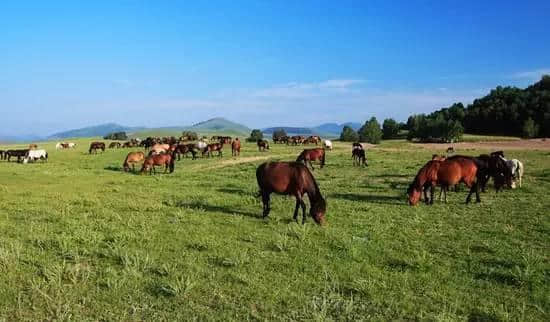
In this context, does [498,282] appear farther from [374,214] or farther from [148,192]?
[148,192]

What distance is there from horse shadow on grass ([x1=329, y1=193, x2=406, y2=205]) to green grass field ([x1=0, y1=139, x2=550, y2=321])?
0.40m

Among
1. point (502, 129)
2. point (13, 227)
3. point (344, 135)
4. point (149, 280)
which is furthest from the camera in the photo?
point (344, 135)

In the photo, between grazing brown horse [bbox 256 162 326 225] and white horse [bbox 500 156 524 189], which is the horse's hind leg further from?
white horse [bbox 500 156 524 189]

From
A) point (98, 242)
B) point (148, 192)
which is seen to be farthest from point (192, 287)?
point (148, 192)

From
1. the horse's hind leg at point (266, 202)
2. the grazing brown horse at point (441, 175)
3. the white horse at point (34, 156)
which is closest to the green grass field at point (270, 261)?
the horse's hind leg at point (266, 202)

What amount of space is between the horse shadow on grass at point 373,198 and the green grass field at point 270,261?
0.40 meters

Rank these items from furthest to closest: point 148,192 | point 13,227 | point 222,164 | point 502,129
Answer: point 502,129
point 222,164
point 148,192
point 13,227

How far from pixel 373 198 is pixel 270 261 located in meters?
9.38

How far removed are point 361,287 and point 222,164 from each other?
2981cm

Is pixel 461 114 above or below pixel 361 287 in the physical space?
above

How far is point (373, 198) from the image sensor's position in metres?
17.0

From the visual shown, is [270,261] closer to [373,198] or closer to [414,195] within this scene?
[414,195]

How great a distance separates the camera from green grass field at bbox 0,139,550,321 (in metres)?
6.50

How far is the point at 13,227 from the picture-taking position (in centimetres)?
1130
